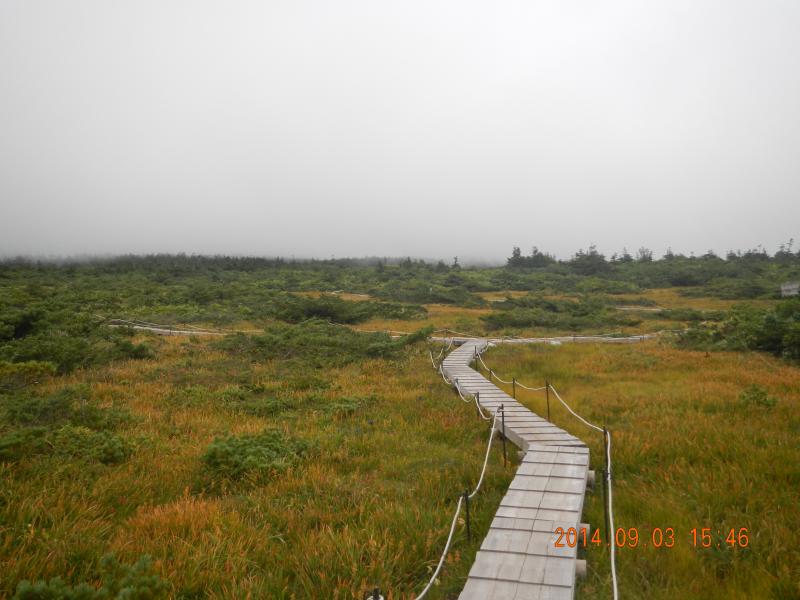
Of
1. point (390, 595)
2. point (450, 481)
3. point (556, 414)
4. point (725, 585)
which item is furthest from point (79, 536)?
point (556, 414)

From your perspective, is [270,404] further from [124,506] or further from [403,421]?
[124,506]

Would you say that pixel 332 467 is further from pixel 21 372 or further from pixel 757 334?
pixel 757 334

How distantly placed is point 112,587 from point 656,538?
5336 mm

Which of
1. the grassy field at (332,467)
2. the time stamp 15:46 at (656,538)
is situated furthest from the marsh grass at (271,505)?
the time stamp 15:46 at (656,538)

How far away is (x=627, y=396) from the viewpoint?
12.2 meters

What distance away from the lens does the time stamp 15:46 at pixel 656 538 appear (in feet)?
16.4

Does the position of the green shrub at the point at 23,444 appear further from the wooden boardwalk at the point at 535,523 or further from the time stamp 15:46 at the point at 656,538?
the time stamp 15:46 at the point at 656,538

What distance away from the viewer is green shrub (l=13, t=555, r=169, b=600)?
3.59 metres

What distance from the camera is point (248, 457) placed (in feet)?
23.6

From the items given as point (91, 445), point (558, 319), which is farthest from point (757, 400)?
point (558, 319)

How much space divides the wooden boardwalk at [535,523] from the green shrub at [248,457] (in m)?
3.42

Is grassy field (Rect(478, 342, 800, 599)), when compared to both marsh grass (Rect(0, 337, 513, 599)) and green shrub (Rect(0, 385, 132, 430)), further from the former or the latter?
green shrub (Rect(0, 385, 132, 430))

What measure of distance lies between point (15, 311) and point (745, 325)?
28.3 m

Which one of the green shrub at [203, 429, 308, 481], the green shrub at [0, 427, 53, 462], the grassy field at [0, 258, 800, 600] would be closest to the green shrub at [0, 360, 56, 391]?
the grassy field at [0, 258, 800, 600]
